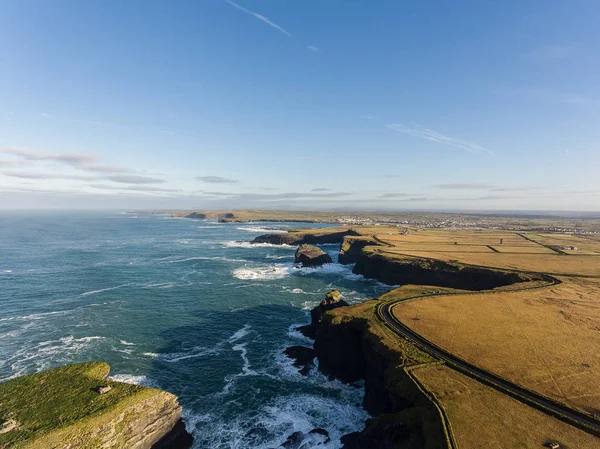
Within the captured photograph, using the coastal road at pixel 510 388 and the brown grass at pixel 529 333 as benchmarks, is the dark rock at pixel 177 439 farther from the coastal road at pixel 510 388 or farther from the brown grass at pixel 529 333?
the brown grass at pixel 529 333

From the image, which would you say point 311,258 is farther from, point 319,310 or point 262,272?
point 319,310

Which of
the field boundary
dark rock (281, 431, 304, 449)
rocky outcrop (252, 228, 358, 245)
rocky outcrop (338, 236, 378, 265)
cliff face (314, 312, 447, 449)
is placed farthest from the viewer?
rocky outcrop (252, 228, 358, 245)

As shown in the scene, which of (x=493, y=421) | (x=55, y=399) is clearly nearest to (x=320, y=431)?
(x=493, y=421)

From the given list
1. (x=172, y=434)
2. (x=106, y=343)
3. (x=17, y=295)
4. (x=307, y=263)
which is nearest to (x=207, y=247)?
(x=307, y=263)

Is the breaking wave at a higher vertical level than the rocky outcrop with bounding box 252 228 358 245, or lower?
lower

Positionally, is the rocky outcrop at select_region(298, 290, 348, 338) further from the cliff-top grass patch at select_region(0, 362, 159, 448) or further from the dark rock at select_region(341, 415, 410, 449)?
the cliff-top grass patch at select_region(0, 362, 159, 448)

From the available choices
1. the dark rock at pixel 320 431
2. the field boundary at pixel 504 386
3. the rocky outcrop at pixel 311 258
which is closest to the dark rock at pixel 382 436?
the dark rock at pixel 320 431

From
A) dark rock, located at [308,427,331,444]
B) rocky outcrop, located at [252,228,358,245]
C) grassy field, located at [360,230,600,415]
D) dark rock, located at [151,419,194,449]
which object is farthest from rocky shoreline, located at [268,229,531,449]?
rocky outcrop, located at [252,228,358,245]
